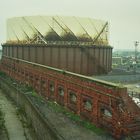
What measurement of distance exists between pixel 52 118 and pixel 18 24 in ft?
79.9

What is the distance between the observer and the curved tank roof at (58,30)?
37.0m

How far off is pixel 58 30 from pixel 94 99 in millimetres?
20939

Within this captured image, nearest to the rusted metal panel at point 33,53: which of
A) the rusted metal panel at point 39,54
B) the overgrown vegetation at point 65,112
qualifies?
the rusted metal panel at point 39,54

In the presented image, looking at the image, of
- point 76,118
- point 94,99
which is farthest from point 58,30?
point 94,99

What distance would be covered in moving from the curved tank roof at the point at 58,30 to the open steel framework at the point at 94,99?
9887 millimetres

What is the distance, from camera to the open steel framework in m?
15.2

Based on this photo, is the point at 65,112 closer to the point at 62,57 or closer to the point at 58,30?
the point at 62,57

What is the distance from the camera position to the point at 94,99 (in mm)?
17406

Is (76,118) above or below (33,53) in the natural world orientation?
below

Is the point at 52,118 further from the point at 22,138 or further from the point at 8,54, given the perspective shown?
the point at 8,54

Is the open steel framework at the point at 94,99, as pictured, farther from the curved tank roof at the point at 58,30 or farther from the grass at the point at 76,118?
the curved tank roof at the point at 58,30

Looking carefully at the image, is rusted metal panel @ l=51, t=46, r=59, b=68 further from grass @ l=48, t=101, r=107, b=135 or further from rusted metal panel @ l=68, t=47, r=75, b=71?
grass @ l=48, t=101, r=107, b=135

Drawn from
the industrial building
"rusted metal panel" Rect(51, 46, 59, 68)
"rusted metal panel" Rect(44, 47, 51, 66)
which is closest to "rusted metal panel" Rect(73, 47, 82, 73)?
the industrial building

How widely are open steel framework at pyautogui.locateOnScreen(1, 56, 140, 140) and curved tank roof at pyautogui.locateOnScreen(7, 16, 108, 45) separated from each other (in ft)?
32.4
